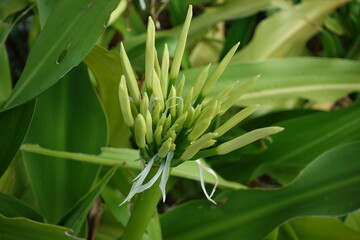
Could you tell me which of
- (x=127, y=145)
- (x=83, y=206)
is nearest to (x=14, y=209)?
(x=83, y=206)

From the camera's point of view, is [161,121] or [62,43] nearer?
[161,121]

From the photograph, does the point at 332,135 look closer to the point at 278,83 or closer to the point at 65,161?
the point at 278,83

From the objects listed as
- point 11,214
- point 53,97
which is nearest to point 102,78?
point 53,97

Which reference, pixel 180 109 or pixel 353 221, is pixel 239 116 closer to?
pixel 180 109

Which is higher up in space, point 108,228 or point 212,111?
point 212,111

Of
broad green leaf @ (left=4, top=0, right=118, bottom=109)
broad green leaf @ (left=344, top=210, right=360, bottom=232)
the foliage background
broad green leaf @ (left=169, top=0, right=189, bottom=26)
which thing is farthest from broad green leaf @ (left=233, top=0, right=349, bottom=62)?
broad green leaf @ (left=4, top=0, right=118, bottom=109)
